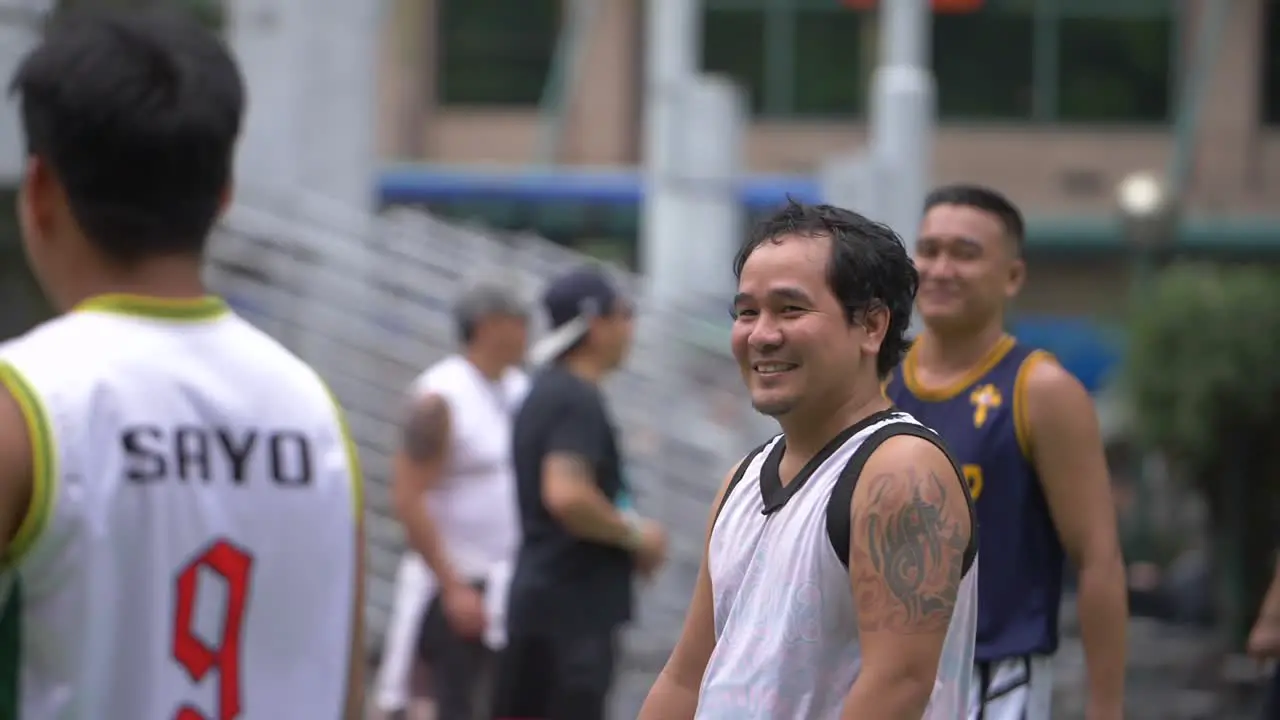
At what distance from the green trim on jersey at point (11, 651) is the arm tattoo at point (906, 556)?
136 cm

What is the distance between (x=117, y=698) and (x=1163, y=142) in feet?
111

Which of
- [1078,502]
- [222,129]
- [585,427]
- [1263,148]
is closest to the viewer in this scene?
[222,129]

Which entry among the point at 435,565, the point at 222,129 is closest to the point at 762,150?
the point at 435,565

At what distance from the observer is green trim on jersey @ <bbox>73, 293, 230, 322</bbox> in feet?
8.99

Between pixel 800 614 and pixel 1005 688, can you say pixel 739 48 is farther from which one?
pixel 800 614

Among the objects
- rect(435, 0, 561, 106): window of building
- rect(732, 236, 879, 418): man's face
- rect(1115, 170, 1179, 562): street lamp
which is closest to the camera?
rect(732, 236, 879, 418): man's face

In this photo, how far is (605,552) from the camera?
6.98m

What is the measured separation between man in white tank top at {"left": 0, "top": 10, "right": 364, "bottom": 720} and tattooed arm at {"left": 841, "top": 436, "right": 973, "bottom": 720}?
91 cm

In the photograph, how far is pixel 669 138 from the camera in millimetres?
16250

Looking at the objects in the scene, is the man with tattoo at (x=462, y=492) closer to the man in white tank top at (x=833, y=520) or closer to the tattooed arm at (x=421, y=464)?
the tattooed arm at (x=421, y=464)

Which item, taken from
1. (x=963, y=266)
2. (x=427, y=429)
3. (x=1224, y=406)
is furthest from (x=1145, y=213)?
(x=963, y=266)

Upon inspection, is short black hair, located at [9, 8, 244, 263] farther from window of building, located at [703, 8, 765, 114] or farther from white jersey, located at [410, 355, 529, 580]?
window of building, located at [703, 8, 765, 114]

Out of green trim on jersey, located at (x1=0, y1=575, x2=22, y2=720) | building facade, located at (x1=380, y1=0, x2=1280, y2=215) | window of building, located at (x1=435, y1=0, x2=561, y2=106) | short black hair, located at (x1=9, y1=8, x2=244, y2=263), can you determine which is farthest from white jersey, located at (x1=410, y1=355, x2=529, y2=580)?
window of building, located at (x1=435, y1=0, x2=561, y2=106)

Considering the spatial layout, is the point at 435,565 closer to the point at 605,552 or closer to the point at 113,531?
the point at 605,552
